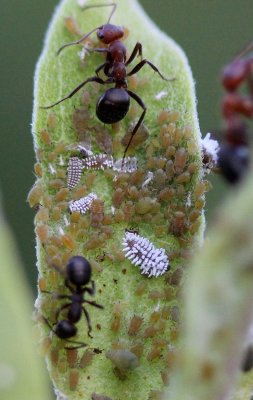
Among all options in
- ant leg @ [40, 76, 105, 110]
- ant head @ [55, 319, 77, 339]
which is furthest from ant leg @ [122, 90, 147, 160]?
ant head @ [55, 319, 77, 339]

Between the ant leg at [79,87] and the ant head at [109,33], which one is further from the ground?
the ant head at [109,33]

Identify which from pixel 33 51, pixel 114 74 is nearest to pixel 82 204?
pixel 114 74

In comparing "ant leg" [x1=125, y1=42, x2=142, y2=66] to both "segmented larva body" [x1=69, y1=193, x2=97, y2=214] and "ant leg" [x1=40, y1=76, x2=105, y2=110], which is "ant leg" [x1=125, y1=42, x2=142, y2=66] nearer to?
"ant leg" [x1=40, y1=76, x2=105, y2=110]

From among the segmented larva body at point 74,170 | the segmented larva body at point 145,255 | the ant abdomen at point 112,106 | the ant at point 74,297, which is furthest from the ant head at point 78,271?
the ant abdomen at point 112,106

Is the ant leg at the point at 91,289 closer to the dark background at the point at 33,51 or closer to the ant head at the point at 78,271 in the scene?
the ant head at the point at 78,271

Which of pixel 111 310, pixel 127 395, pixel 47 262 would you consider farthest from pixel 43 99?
pixel 127 395

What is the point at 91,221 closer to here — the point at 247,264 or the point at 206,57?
the point at 247,264
